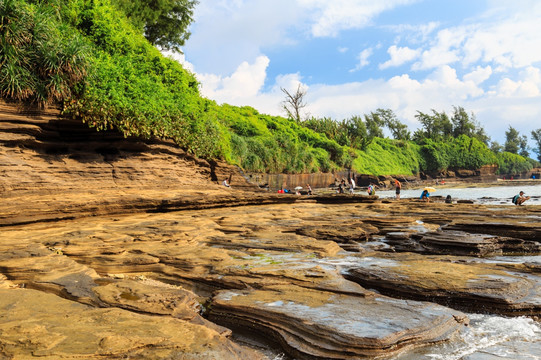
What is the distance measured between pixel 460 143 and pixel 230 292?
81.0 metres

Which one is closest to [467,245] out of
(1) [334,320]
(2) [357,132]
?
(1) [334,320]

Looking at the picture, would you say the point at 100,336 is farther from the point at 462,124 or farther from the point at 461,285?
the point at 462,124

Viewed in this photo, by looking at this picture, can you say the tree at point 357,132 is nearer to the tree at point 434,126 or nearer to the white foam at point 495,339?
the tree at point 434,126

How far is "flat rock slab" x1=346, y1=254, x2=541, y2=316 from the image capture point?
4273 millimetres

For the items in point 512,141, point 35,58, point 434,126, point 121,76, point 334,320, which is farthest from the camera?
point 512,141

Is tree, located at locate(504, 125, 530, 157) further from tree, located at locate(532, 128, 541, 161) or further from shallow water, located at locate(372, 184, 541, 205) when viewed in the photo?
shallow water, located at locate(372, 184, 541, 205)

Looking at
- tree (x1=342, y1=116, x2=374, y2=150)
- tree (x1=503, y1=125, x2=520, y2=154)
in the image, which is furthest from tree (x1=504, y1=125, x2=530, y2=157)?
tree (x1=342, y1=116, x2=374, y2=150)

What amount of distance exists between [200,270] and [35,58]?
29.5ft

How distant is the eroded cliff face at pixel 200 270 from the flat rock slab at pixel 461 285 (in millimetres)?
18

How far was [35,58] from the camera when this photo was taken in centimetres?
1084

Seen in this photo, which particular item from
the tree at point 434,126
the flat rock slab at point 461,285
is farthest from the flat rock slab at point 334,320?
the tree at point 434,126

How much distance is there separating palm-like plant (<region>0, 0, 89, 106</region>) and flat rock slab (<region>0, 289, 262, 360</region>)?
28.6 feet

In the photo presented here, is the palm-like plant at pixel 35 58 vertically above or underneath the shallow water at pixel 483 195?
above

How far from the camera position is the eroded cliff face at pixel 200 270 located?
10.5 ft
